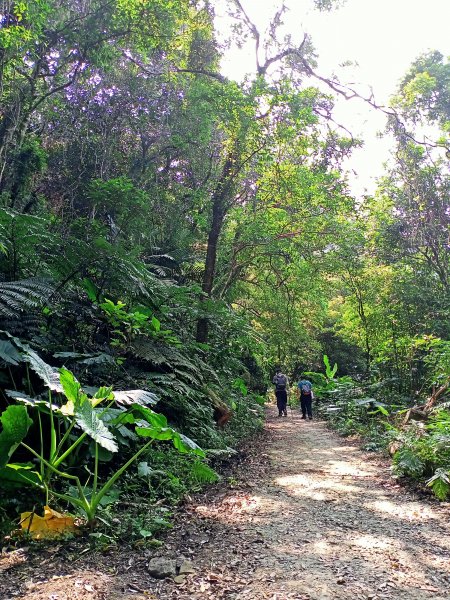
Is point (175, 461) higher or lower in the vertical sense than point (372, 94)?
lower

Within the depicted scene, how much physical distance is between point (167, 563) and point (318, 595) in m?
0.97

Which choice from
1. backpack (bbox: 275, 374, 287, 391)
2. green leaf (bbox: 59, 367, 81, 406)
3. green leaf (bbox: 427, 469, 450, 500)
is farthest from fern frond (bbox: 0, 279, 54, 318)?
backpack (bbox: 275, 374, 287, 391)

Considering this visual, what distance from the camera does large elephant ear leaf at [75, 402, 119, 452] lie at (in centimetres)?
273

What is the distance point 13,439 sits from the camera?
2.87 metres

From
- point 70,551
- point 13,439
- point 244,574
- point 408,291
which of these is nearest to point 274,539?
point 244,574

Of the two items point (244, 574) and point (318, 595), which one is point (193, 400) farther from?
point (318, 595)

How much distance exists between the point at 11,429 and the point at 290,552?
6.96 ft

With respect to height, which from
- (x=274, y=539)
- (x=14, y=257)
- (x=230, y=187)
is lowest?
(x=274, y=539)

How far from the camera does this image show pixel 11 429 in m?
2.86

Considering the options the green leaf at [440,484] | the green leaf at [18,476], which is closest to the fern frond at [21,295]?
the green leaf at [18,476]

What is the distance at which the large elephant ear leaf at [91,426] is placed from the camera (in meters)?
2.73

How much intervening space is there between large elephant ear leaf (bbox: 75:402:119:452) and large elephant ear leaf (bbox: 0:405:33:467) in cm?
32

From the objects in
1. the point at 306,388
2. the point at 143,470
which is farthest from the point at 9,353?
the point at 306,388

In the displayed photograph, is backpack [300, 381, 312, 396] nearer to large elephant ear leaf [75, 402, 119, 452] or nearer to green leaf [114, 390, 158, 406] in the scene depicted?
green leaf [114, 390, 158, 406]
